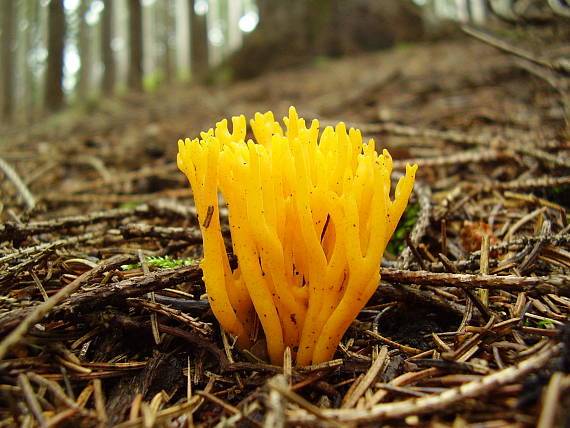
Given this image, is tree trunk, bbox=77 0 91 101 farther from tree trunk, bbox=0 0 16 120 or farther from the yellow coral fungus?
the yellow coral fungus

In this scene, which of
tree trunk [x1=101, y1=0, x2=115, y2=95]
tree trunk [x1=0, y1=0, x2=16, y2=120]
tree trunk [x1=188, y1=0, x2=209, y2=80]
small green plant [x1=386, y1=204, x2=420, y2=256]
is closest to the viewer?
small green plant [x1=386, y1=204, x2=420, y2=256]

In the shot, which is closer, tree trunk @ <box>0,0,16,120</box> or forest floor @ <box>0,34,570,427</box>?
forest floor @ <box>0,34,570,427</box>

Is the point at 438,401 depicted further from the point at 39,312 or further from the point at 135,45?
the point at 135,45

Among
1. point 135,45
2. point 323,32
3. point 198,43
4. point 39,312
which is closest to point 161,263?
point 39,312

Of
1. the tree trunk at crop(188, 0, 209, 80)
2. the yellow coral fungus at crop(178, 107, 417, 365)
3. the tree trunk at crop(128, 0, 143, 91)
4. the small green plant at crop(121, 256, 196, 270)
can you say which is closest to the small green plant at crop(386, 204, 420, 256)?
the yellow coral fungus at crop(178, 107, 417, 365)

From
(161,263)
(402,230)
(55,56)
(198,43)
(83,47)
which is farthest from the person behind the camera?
(83,47)

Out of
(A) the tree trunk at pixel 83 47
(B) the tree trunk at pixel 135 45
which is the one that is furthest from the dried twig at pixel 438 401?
(A) the tree trunk at pixel 83 47

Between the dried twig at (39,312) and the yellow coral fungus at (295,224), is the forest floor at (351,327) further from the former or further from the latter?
the yellow coral fungus at (295,224)
